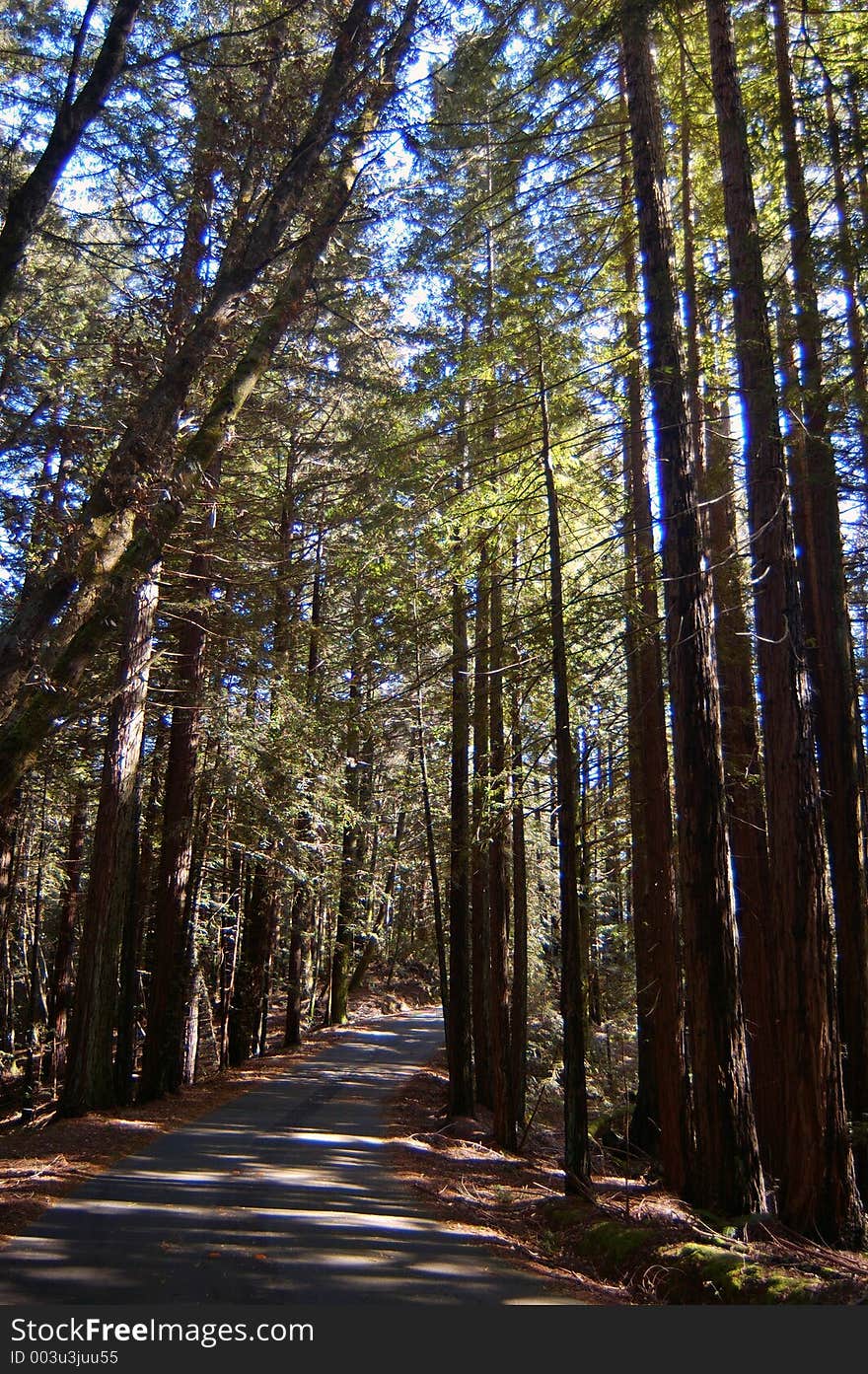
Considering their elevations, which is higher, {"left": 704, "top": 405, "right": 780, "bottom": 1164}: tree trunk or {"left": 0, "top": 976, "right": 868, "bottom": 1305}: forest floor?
{"left": 704, "top": 405, "right": 780, "bottom": 1164}: tree trunk

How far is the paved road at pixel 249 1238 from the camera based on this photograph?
4887mm

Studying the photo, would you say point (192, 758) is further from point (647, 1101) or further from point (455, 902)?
point (647, 1101)

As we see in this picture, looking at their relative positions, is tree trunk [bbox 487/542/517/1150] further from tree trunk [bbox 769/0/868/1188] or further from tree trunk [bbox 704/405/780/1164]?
tree trunk [bbox 769/0/868/1188]

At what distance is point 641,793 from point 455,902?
3.78 meters

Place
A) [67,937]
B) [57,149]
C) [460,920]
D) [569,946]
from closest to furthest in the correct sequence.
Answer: [57,149] < [569,946] < [460,920] < [67,937]

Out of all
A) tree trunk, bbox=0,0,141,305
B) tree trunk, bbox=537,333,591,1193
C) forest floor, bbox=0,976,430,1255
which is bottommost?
forest floor, bbox=0,976,430,1255

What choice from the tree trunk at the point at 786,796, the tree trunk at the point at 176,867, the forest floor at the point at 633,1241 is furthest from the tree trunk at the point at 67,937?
the tree trunk at the point at 786,796

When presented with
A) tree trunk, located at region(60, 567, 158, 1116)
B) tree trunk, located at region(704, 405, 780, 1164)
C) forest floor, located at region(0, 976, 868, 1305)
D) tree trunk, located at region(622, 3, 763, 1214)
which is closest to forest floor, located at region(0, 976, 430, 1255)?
forest floor, located at region(0, 976, 868, 1305)

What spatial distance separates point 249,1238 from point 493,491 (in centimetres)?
863

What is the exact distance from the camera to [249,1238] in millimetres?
6031

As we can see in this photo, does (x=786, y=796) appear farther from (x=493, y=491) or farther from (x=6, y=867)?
(x=6, y=867)

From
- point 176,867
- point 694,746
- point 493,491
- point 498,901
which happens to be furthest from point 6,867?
point 694,746

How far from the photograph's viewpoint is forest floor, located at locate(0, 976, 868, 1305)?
5219 mm

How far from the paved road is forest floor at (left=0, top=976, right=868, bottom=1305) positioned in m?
0.35
